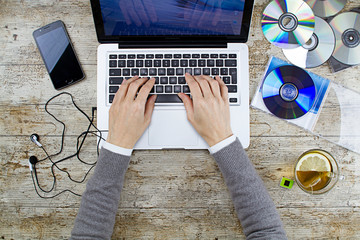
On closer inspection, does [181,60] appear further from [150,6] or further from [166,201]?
[166,201]

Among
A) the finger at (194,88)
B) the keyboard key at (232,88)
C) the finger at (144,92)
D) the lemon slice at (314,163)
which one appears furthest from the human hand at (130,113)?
the lemon slice at (314,163)

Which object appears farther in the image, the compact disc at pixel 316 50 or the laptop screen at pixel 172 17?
the compact disc at pixel 316 50

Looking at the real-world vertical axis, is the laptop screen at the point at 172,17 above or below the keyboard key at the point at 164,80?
above

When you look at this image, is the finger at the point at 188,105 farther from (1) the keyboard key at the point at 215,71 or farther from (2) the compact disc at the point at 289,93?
(2) the compact disc at the point at 289,93

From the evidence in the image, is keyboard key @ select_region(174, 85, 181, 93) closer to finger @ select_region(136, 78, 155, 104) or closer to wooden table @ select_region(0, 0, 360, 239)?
finger @ select_region(136, 78, 155, 104)

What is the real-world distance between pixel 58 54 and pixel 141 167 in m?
0.41

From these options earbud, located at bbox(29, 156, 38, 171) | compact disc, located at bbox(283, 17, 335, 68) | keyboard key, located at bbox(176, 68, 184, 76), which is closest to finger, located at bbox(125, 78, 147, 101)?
keyboard key, located at bbox(176, 68, 184, 76)

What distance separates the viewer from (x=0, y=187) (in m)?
0.85

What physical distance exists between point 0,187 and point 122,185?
14.7 inches

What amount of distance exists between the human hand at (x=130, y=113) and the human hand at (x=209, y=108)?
99mm

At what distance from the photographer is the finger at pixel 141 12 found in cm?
72

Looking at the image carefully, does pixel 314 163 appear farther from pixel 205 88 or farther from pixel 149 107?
pixel 149 107

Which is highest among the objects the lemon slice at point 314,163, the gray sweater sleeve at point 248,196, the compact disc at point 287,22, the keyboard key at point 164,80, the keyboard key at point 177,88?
the compact disc at point 287,22

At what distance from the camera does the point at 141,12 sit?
2.43ft
